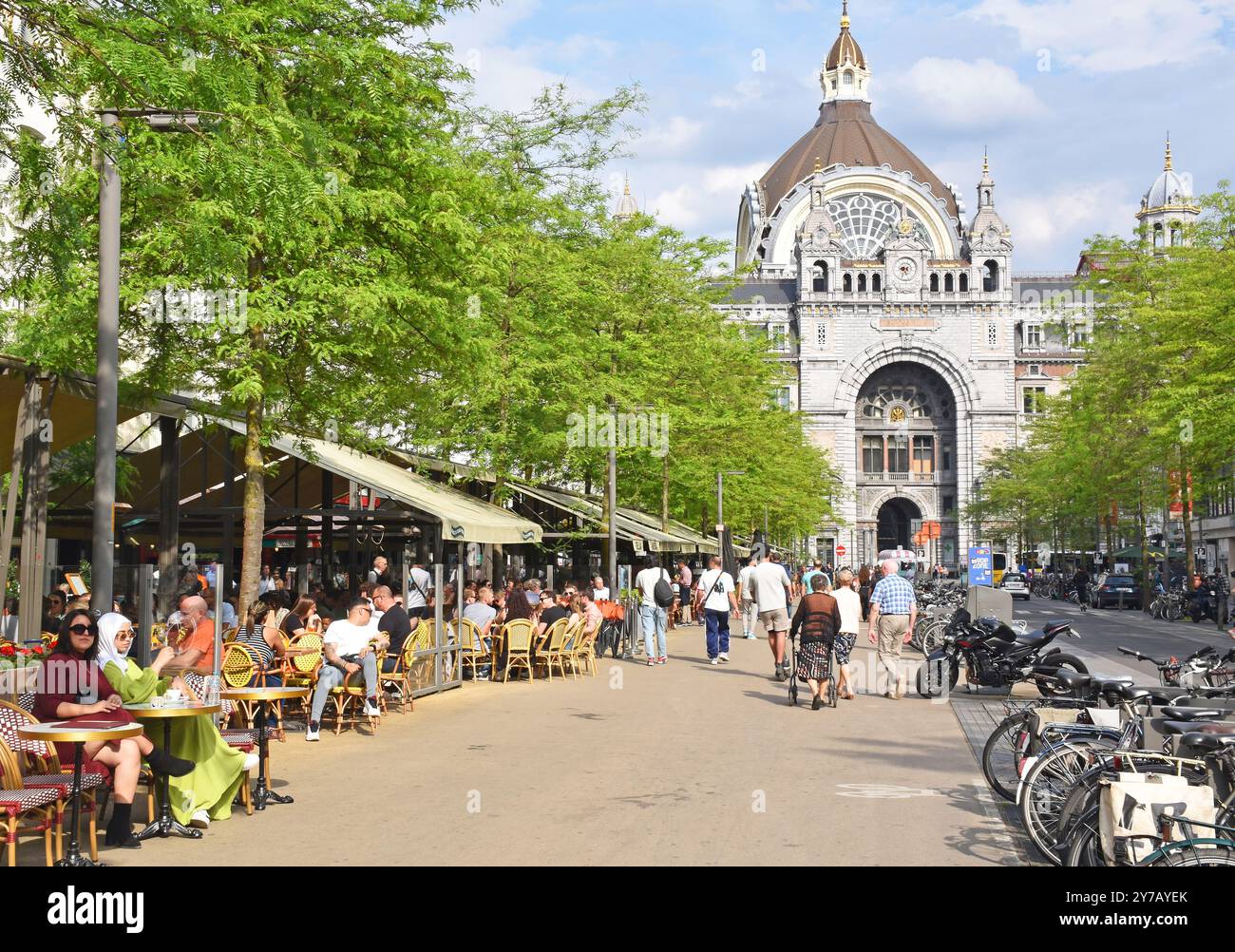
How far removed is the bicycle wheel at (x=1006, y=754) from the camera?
32.8ft

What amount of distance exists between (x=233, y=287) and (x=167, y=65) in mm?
5816

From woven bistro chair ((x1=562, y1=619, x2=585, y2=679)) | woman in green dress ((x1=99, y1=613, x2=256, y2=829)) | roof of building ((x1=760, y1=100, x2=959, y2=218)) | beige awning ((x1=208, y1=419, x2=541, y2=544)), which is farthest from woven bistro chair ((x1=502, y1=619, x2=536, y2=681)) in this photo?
roof of building ((x1=760, y1=100, x2=959, y2=218))

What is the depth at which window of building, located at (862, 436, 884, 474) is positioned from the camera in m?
114

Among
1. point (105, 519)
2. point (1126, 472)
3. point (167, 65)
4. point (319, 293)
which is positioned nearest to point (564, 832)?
point (105, 519)

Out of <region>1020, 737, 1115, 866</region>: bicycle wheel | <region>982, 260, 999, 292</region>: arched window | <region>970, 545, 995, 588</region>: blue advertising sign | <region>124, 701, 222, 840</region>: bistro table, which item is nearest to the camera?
<region>1020, 737, 1115, 866</region>: bicycle wheel

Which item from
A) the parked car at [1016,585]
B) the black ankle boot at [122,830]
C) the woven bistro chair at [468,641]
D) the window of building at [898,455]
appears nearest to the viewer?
the black ankle boot at [122,830]

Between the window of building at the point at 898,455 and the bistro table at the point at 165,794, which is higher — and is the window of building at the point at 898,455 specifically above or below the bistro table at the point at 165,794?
above

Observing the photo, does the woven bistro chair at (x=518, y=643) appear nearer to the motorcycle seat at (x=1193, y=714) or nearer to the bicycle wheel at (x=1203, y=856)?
the motorcycle seat at (x=1193, y=714)

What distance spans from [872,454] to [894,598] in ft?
318

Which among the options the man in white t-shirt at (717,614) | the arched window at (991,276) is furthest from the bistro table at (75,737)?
the arched window at (991,276)

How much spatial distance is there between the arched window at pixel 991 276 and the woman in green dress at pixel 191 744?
352 ft

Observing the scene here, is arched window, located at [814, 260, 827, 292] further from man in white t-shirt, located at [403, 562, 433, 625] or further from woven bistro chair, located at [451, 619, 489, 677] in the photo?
woven bistro chair, located at [451, 619, 489, 677]

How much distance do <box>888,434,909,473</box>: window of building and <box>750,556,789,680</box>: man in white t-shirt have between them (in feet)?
301
